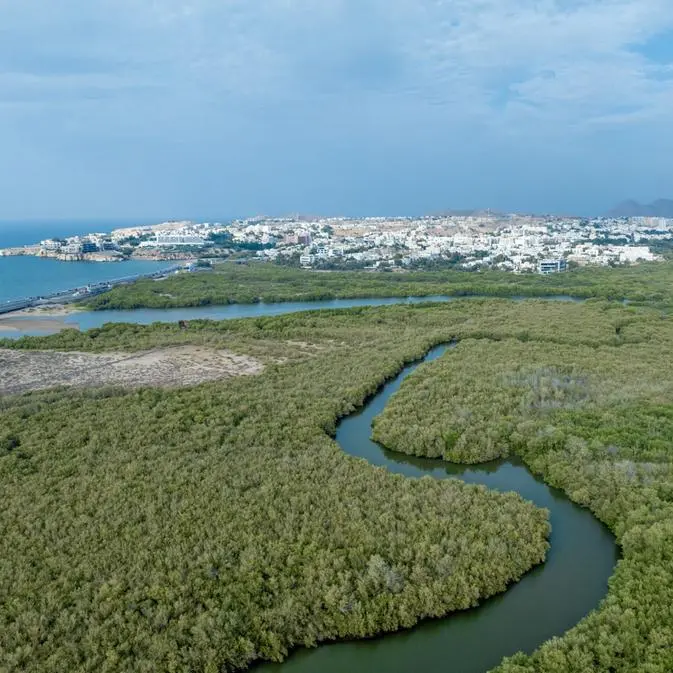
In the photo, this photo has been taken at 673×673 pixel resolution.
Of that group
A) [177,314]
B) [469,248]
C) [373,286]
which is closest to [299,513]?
[177,314]

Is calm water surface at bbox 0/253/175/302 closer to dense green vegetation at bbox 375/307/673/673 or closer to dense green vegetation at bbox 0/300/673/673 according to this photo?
dense green vegetation at bbox 0/300/673/673

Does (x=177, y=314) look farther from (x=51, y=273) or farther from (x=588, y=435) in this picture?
(x=588, y=435)

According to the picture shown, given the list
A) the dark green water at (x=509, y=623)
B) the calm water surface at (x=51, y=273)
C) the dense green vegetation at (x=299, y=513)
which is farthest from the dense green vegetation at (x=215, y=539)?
the calm water surface at (x=51, y=273)

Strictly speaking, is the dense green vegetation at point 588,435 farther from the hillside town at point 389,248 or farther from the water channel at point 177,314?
the hillside town at point 389,248

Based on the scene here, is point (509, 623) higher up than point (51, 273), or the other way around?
point (51, 273)

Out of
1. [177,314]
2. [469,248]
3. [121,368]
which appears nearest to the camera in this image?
[121,368]

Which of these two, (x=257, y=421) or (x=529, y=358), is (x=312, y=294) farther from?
(x=257, y=421)
